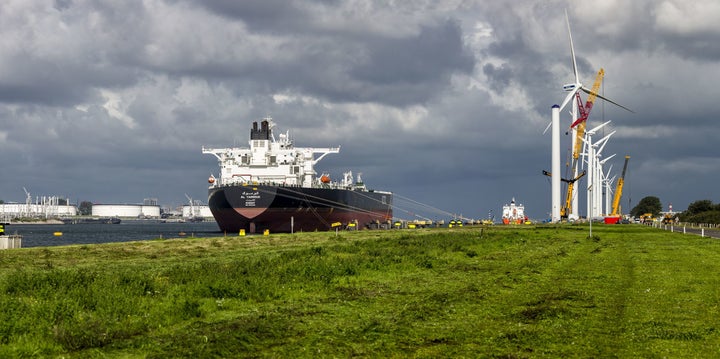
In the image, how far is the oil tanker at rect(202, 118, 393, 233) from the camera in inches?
3942

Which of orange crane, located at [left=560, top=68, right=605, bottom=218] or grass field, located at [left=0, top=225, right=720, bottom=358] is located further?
orange crane, located at [left=560, top=68, right=605, bottom=218]

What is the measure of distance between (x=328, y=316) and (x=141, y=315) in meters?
4.48

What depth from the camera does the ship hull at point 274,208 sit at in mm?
99500

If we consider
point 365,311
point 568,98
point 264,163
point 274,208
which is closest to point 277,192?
point 274,208

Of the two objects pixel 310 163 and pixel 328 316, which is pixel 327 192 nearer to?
pixel 310 163

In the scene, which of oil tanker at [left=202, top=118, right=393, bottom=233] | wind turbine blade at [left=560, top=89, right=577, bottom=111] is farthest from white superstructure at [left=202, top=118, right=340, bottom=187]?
wind turbine blade at [left=560, top=89, right=577, bottom=111]

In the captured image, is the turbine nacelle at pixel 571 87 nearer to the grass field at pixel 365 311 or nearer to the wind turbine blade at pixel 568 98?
the wind turbine blade at pixel 568 98

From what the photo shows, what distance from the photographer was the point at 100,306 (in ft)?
58.7

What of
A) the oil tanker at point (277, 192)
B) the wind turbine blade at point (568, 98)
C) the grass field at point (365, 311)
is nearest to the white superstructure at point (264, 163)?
the oil tanker at point (277, 192)

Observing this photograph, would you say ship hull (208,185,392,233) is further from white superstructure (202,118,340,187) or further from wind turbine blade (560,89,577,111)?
wind turbine blade (560,89,577,111)

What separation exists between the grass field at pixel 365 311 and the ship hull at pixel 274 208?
67235 millimetres

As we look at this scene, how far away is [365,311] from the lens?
62.1 ft

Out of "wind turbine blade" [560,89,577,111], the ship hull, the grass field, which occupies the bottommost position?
the grass field

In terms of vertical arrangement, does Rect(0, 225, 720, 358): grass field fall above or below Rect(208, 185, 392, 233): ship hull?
below
